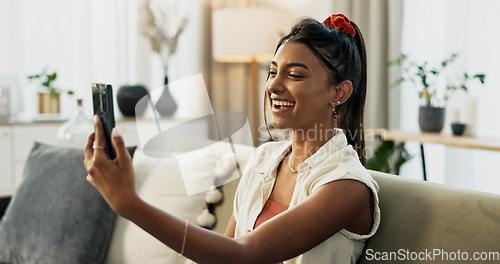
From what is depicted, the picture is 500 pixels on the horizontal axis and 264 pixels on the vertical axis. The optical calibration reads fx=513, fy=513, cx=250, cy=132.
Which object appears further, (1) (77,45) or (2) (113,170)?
(1) (77,45)

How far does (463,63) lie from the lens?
261 centimetres

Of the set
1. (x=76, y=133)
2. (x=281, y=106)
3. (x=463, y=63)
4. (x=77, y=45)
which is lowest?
(x=76, y=133)

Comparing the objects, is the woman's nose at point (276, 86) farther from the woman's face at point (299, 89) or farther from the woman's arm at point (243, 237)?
the woman's arm at point (243, 237)

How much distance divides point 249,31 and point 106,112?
2.68 meters

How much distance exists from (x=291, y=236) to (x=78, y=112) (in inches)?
71.5

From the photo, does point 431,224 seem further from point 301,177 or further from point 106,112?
point 106,112

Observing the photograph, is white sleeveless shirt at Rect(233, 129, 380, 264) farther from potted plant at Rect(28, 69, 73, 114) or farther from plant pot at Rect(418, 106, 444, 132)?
potted plant at Rect(28, 69, 73, 114)

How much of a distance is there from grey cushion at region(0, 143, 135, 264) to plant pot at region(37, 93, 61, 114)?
147 centimetres

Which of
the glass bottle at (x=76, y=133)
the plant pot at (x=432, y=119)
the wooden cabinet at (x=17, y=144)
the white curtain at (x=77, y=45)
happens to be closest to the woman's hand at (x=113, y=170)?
the glass bottle at (x=76, y=133)

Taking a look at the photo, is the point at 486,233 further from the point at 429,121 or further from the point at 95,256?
the point at 429,121

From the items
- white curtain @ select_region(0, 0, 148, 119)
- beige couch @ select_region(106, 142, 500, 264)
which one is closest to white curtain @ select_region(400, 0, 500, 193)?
beige couch @ select_region(106, 142, 500, 264)

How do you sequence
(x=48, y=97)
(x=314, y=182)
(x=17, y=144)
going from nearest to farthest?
(x=314, y=182)
(x=17, y=144)
(x=48, y=97)

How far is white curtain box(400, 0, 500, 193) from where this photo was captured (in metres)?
2.50

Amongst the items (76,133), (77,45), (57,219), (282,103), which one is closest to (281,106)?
(282,103)
